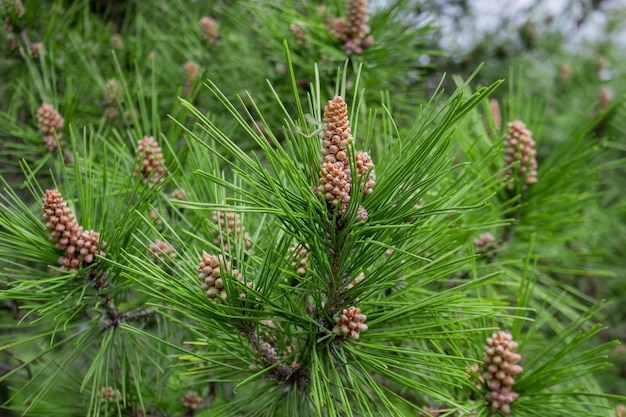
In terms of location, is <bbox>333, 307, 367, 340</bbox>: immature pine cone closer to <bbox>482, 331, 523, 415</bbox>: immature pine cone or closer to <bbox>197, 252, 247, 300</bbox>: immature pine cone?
<bbox>197, 252, 247, 300</bbox>: immature pine cone

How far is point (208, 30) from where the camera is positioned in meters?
1.28

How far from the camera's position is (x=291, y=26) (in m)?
1.04

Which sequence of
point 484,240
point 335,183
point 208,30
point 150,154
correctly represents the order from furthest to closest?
point 208,30, point 484,240, point 150,154, point 335,183

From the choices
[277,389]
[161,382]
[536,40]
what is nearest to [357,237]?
[277,389]

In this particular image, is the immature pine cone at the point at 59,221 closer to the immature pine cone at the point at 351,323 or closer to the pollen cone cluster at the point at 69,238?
the pollen cone cluster at the point at 69,238

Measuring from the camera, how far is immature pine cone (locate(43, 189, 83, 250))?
2.03ft

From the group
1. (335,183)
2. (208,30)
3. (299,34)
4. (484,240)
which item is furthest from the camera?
(208,30)

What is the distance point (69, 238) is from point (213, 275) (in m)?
0.21

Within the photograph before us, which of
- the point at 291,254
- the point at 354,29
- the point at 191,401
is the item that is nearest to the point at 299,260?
the point at 291,254

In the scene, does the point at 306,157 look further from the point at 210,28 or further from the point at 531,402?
the point at 210,28

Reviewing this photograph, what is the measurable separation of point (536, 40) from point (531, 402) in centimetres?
169

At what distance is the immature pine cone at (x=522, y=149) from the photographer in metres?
0.87

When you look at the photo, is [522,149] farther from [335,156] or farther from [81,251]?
[81,251]

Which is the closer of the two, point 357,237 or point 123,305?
point 357,237
